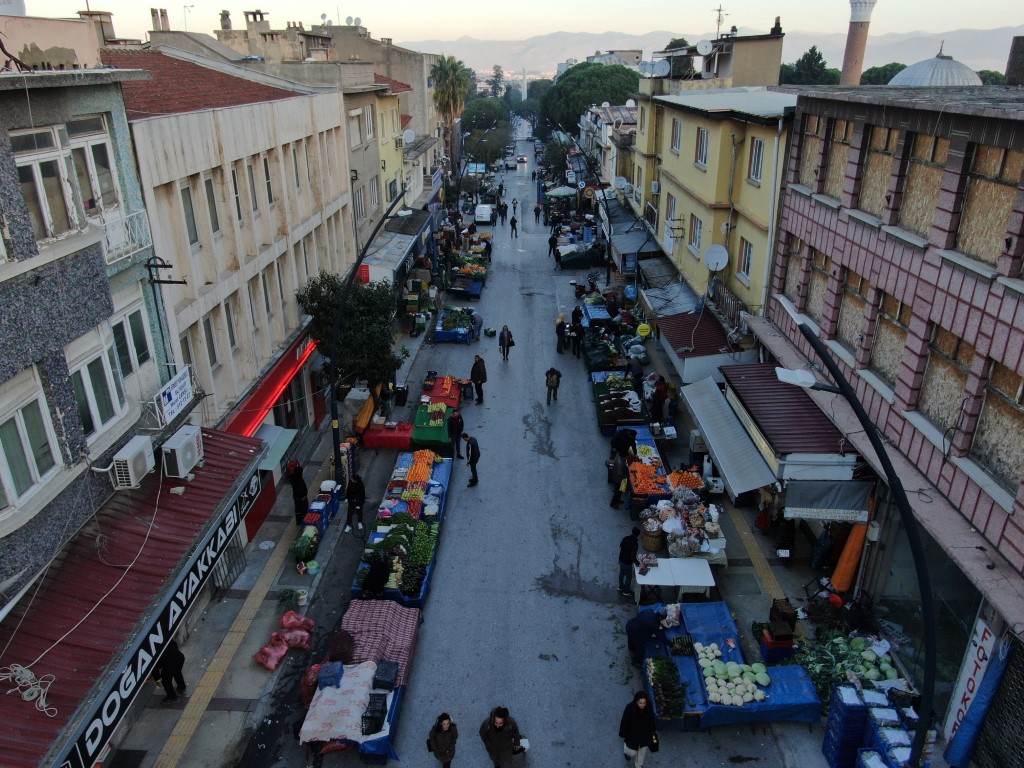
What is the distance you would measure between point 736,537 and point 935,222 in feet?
27.2

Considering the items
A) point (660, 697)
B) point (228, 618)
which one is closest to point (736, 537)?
point (660, 697)

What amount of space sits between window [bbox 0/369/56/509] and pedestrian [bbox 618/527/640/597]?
1017cm

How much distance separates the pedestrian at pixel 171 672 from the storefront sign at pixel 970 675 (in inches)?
485

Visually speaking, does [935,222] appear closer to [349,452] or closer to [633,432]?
[633,432]

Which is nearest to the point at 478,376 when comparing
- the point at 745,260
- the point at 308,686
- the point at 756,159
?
the point at 745,260

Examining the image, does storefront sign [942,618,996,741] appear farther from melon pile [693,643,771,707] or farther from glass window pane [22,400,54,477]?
glass window pane [22,400,54,477]

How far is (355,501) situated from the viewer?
16812 millimetres

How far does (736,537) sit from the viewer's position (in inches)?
653

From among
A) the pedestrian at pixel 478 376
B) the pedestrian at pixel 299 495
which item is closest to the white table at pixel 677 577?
the pedestrian at pixel 299 495

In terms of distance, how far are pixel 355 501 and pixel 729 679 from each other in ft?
30.3

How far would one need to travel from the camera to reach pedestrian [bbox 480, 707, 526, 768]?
1009 centimetres

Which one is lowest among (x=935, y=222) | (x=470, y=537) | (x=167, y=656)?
(x=470, y=537)

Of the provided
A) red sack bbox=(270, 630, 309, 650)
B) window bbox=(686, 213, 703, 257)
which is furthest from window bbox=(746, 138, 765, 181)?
red sack bbox=(270, 630, 309, 650)

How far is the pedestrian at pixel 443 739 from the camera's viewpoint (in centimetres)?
1014
